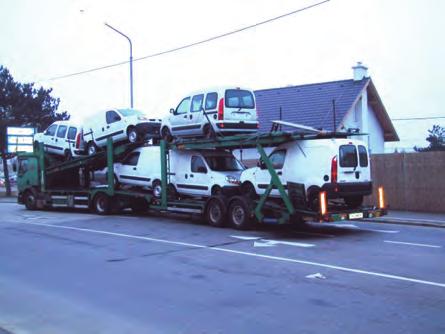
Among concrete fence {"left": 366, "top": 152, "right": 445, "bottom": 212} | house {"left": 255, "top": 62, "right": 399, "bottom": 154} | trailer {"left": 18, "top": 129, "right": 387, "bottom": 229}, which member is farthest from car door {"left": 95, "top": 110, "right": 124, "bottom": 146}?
house {"left": 255, "top": 62, "right": 399, "bottom": 154}

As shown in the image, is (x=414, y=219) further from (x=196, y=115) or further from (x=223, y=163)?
(x=196, y=115)

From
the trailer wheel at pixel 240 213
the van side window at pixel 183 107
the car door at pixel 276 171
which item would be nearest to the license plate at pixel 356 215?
the car door at pixel 276 171

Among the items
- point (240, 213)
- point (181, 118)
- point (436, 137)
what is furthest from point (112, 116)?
point (436, 137)

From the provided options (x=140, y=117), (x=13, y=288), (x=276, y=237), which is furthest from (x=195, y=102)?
(x=13, y=288)

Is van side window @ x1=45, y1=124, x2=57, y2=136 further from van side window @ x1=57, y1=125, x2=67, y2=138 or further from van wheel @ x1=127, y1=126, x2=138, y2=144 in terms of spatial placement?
van wheel @ x1=127, y1=126, x2=138, y2=144

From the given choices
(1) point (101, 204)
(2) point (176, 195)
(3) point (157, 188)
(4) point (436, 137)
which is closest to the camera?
(2) point (176, 195)

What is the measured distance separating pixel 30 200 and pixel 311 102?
1546 centimetres

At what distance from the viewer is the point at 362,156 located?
13547 millimetres

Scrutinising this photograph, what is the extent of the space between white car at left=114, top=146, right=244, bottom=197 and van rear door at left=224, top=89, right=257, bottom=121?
137cm

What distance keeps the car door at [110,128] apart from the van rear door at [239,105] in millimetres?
4954

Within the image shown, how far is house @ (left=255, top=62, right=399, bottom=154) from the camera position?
28.9m

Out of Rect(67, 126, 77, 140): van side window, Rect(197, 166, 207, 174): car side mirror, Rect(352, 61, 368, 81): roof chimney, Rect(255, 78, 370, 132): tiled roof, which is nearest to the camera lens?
Rect(197, 166, 207, 174): car side mirror

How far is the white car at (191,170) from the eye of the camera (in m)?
16.1

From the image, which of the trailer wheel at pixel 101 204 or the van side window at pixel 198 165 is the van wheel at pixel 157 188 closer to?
the van side window at pixel 198 165
